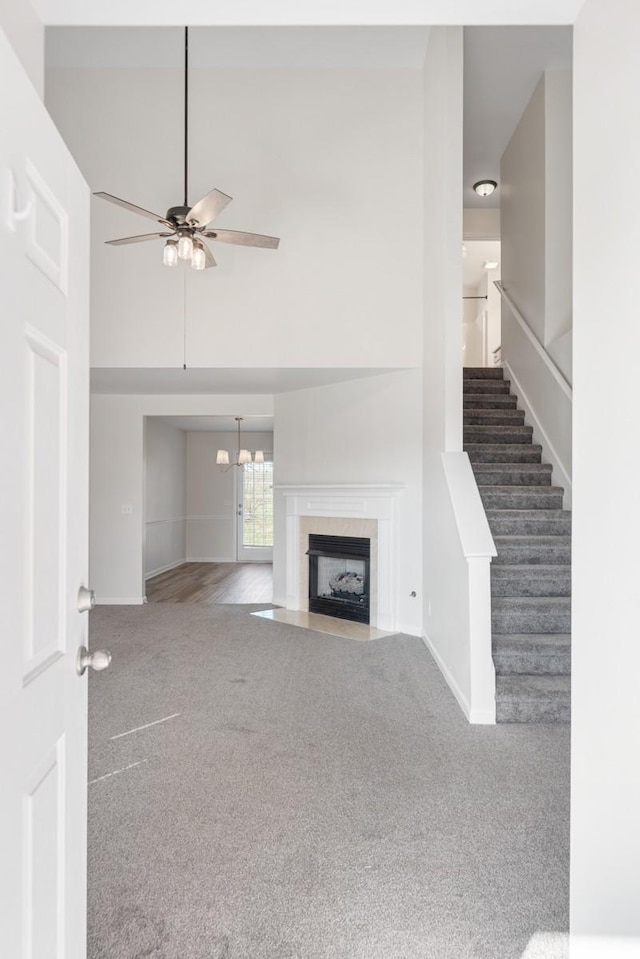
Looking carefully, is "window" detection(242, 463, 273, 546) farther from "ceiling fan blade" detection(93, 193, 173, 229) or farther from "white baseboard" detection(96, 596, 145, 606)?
"ceiling fan blade" detection(93, 193, 173, 229)

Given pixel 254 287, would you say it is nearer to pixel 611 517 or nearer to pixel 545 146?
pixel 545 146

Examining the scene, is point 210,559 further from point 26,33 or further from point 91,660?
point 26,33

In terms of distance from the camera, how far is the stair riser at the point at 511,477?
5016 millimetres

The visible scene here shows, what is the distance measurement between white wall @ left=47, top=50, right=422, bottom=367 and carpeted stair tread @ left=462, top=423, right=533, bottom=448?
93 cm

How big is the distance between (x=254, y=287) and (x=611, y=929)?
15.7 feet

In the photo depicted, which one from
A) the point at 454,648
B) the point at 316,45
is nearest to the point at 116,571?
the point at 454,648

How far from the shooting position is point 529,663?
357 cm

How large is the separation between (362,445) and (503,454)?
1264 millimetres

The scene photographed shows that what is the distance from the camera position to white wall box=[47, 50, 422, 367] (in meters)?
5.17

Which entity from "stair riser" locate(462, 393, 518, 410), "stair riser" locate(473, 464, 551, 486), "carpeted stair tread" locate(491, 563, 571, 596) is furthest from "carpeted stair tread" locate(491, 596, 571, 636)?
"stair riser" locate(462, 393, 518, 410)

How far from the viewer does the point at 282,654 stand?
15.1 feet

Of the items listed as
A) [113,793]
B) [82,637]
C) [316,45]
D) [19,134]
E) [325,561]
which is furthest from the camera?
[325,561]

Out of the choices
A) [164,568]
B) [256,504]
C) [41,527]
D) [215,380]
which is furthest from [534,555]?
[256,504]

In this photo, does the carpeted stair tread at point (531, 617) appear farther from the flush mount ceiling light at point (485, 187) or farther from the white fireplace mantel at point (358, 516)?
the flush mount ceiling light at point (485, 187)
